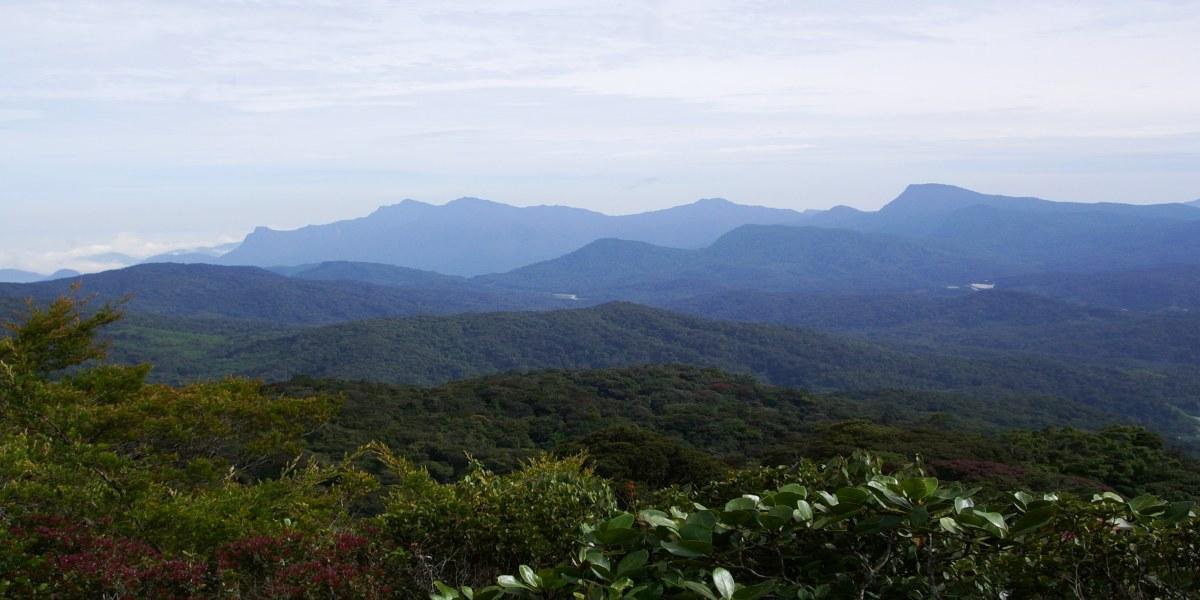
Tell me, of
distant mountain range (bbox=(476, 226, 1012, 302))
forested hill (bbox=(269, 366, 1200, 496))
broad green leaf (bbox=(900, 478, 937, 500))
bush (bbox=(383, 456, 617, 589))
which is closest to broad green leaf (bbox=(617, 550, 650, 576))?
broad green leaf (bbox=(900, 478, 937, 500))

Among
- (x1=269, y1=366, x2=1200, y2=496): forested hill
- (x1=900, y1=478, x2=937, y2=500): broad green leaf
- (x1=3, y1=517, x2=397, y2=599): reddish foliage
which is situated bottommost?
(x1=269, y1=366, x2=1200, y2=496): forested hill

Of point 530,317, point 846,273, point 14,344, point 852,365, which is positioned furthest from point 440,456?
point 846,273

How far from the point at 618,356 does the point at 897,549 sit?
76287 millimetres

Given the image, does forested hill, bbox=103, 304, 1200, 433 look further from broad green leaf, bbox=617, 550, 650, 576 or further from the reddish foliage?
broad green leaf, bbox=617, 550, 650, 576

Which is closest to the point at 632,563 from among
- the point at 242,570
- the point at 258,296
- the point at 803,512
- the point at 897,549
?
the point at 803,512

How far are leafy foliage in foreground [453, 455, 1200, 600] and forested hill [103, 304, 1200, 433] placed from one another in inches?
2137

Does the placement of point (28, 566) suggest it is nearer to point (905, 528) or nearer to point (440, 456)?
point (905, 528)

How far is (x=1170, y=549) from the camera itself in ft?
6.57

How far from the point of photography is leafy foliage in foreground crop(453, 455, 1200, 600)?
198cm

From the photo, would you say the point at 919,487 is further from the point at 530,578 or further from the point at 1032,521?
the point at 530,578

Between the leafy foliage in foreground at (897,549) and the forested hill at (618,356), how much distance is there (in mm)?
54280

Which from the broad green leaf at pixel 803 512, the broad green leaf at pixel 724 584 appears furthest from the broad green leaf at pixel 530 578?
the broad green leaf at pixel 803 512

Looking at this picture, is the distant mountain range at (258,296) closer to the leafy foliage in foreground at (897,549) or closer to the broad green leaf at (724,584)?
the leafy foliage in foreground at (897,549)

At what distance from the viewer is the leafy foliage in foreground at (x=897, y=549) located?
198 cm
